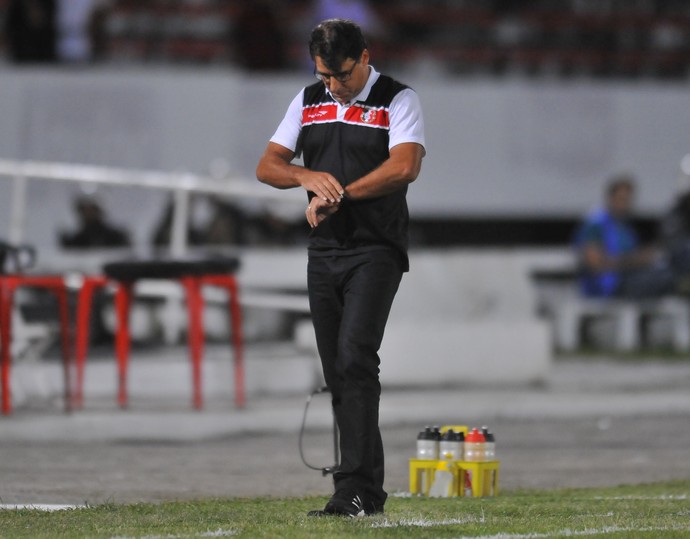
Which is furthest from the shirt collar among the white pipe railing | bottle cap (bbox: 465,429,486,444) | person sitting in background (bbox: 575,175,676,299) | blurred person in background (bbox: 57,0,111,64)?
blurred person in background (bbox: 57,0,111,64)

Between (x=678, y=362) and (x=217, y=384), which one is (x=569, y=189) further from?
(x=217, y=384)

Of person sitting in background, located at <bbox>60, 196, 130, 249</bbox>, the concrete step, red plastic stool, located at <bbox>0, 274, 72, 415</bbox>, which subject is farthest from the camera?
person sitting in background, located at <bbox>60, 196, 130, 249</bbox>

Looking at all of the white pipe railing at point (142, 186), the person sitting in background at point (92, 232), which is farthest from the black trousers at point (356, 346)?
the person sitting in background at point (92, 232)

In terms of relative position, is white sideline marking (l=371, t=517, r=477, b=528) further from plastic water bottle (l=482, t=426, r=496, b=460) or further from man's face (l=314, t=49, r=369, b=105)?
man's face (l=314, t=49, r=369, b=105)

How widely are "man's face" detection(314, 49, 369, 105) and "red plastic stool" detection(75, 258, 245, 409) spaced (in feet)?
14.7

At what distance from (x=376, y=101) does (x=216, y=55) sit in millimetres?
13731

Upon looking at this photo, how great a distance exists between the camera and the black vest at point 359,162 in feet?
22.1

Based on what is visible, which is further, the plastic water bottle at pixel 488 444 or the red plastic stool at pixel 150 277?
the red plastic stool at pixel 150 277

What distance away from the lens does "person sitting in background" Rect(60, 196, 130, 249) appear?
13.2 m

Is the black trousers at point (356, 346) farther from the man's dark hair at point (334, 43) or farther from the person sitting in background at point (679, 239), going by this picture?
the person sitting in background at point (679, 239)

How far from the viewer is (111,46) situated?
1945 centimetres

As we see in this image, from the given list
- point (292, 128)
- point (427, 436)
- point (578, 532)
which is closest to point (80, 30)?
point (427, 436)

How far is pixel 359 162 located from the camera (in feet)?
22.1

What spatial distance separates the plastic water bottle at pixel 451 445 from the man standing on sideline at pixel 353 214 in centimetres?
100
